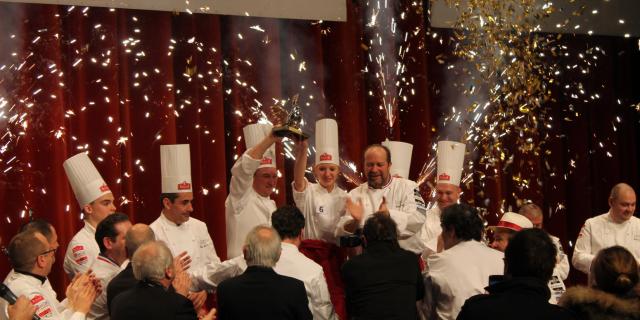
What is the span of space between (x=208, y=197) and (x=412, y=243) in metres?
1.85

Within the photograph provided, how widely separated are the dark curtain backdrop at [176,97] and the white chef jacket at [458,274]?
8.02ft

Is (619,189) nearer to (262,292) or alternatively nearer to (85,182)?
(262,292)

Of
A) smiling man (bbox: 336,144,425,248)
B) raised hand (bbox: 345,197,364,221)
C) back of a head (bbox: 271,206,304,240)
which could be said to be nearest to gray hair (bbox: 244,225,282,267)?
back of a head (bbox: 271,206,304,240)

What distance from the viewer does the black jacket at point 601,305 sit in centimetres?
272

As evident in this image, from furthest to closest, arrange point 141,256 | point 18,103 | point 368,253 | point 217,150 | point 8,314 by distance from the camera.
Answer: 1. point 217,150
2. point 18,103
3. point 368,253
4. point 8,314
5. point 141,256

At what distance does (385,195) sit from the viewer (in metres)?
4.66

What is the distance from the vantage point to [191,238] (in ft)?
15.3

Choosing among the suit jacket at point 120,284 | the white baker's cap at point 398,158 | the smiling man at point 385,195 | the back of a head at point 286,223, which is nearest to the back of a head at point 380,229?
the back of a head at point 286,223

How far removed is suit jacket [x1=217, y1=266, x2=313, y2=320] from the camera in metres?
3.14

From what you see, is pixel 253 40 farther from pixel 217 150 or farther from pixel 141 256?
pixel 141 256

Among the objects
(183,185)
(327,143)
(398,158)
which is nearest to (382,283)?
(327,143)

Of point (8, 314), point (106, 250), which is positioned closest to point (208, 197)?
point (106, 250)

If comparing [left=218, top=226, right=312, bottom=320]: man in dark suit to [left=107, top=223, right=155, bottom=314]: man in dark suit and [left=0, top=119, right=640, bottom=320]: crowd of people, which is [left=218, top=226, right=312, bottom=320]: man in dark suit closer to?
[left=0, top=119, right=640, bottom=320]: crowd of people

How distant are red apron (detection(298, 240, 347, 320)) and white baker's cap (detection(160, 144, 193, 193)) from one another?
0.81 meters
